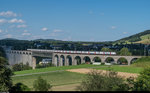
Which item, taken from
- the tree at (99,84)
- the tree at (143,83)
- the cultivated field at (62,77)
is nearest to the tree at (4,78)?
the cultivated field at (62,77)

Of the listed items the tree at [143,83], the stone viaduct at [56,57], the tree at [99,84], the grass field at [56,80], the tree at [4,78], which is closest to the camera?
the tree at [99,84]

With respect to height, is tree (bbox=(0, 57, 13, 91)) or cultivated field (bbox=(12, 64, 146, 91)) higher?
tree (bbox=(0, 57, 13, 91))

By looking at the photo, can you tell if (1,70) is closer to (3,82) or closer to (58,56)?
(3,82)

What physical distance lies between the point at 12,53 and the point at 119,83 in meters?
170

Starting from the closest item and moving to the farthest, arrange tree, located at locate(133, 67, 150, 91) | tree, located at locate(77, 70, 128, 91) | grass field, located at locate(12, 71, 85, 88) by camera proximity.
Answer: tree, located at locate(77, 70, 128, 91) → tree, located at locate(133, 67, 150, 91) → grass field, located at locate(12, 71, 85, 88)

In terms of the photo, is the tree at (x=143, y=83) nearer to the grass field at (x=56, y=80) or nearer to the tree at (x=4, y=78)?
the grass field at (x=56, y=80)

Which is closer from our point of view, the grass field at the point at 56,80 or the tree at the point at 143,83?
the tree at the point at 143,83

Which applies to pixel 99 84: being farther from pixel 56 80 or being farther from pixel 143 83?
pixel 56 80

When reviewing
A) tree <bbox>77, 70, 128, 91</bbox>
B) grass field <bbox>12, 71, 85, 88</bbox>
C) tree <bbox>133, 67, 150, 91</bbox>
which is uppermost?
tree <bbox>77, 70, 128, 91</bbox>

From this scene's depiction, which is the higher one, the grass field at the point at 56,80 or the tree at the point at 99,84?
the tree at the point at 99,84

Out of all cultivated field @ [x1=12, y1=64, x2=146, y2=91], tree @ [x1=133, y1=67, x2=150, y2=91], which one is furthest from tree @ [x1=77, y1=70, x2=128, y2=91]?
cultivated field @ [x1=12, y1=64, x2=146, y2=91]

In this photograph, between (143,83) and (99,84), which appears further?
(143,83)

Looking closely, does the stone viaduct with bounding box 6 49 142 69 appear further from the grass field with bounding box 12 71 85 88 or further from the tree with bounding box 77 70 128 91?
the tree with bounding box 77 70 128 91

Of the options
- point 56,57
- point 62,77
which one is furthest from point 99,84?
point 56,57
